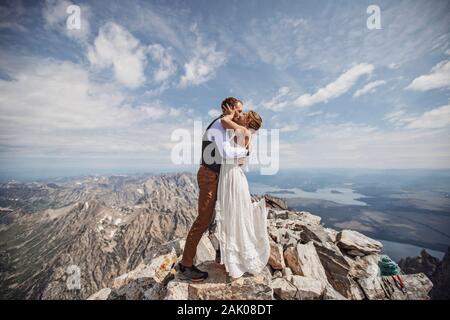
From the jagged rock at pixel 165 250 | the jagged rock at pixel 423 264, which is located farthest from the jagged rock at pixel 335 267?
the jagged rock at pixel 423 264

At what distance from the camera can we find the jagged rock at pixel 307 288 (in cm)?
550

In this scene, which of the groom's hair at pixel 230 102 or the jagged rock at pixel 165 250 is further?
the jagged rock at pixel 165 250

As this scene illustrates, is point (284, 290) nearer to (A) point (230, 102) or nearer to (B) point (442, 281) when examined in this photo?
(A) point (230, 102)

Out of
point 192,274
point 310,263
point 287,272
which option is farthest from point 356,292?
point 192,274

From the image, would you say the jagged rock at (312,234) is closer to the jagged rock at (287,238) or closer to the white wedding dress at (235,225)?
the jagged rock at (287,238)

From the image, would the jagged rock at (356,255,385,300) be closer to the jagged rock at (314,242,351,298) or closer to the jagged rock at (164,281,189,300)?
the jagged rock at (314,242,351,298)

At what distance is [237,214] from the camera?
5246 mm

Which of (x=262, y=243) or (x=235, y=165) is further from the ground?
(x=235, y=165)

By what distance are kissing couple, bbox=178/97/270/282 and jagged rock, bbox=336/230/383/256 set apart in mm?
6095
